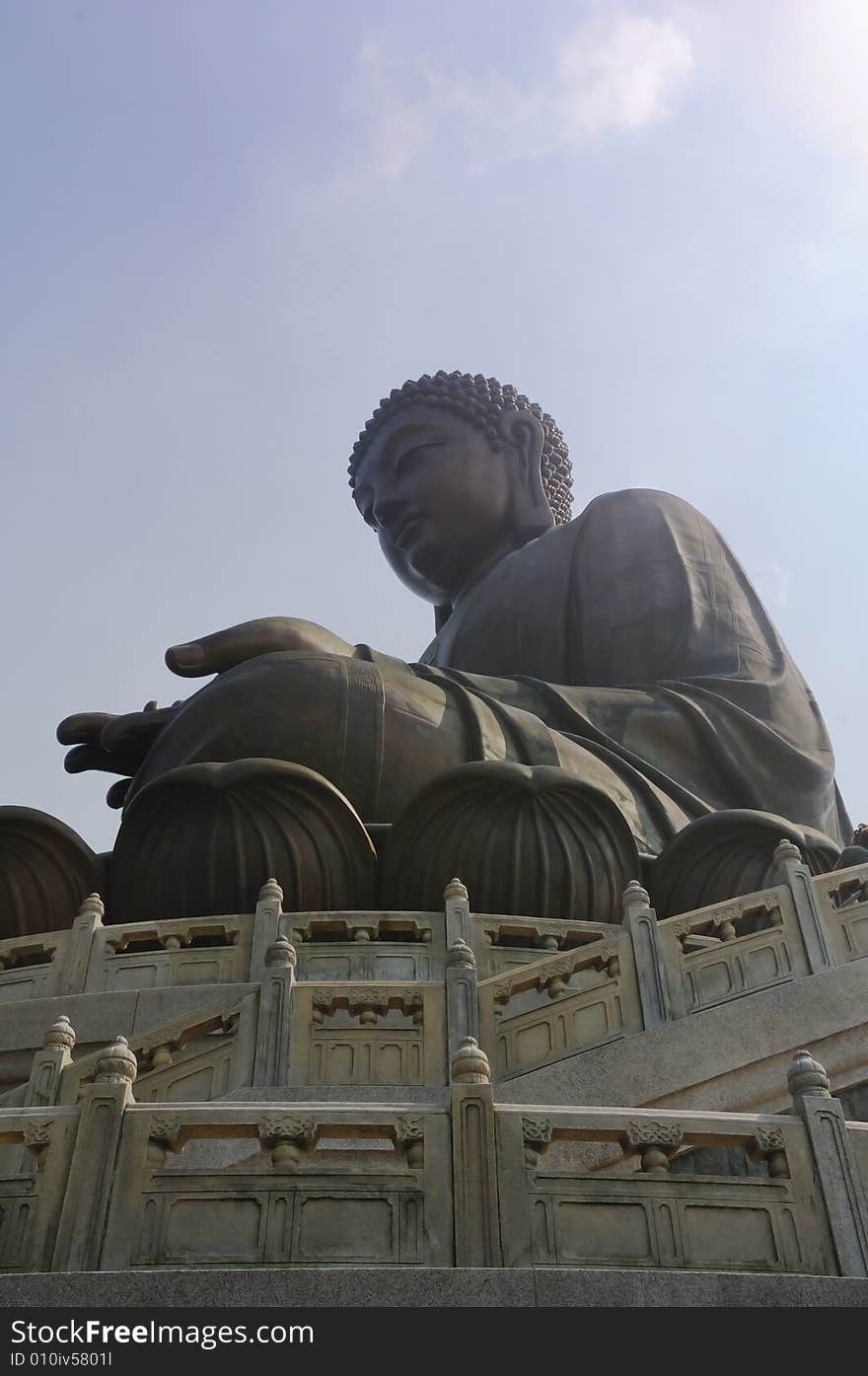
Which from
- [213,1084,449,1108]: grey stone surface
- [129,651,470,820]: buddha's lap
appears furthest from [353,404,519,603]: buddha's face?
[213,1084,449,1108]: grey stone surface

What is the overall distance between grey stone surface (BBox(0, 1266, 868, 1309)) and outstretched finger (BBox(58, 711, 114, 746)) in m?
6.97

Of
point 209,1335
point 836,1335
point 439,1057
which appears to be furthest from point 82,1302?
point 439,1057

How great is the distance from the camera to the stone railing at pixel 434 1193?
3439 mm

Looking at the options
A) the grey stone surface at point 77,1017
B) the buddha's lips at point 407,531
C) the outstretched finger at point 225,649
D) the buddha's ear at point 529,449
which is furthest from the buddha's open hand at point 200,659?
the buddha's ear at point 529,449

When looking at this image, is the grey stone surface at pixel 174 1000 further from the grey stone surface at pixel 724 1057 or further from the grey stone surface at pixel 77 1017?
the grey stone surface at pixel 724 1057

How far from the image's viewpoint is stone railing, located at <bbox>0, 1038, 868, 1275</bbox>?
11.3 feet

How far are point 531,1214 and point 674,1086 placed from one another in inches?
61.4

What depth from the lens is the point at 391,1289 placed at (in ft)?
10.3

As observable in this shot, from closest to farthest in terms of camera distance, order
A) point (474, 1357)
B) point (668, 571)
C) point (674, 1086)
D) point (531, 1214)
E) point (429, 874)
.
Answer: point (474, 1357), point (531, 1214), point (674, 1086), point (429, 874), point (668, 571)

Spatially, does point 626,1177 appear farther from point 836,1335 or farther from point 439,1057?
point 439,1057

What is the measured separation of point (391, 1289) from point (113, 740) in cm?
693

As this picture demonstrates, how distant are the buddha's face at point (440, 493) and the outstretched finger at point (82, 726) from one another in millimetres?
5646

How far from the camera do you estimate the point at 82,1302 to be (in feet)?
10.3

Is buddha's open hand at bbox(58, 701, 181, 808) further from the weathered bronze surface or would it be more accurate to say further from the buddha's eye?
the buddha's eye
